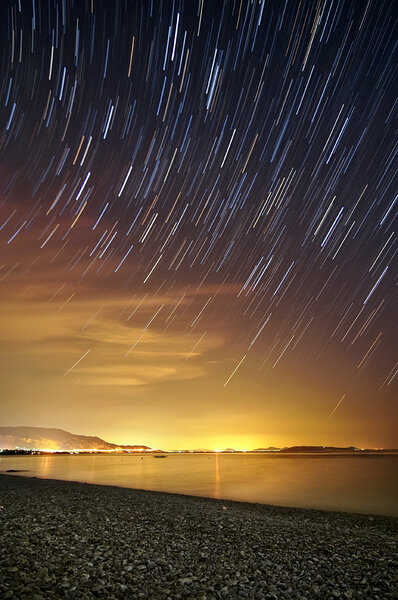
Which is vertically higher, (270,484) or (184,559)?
(184,559)

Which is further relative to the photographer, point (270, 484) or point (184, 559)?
point (270, 484)

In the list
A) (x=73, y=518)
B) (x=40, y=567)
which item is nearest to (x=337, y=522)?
(x=73, y=518)

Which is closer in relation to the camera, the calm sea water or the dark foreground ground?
the dark foreground ground

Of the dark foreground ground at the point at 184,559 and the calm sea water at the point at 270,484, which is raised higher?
the dark foreground ground at the point at 184,559

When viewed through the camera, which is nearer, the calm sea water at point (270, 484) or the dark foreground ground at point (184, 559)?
the dark foreground ground at point (184, 559)

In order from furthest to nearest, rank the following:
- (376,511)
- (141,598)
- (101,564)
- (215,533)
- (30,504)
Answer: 1. (376,511)
2. (30,504)
3. (215,533)
4. (101,564)
5. (141,598)

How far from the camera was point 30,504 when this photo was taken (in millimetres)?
15664

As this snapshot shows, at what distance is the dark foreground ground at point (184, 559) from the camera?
21.4 ft

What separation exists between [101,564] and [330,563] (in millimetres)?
4767

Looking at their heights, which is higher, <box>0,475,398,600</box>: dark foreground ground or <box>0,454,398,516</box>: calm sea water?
<box>0,475,398,600</box>: dark foreground ground

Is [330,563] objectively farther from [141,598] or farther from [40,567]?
[40,567]

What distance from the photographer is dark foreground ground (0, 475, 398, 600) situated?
6.51m

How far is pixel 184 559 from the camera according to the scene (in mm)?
8258

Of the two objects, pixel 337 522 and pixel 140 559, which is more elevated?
pixel 140 559
